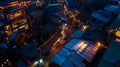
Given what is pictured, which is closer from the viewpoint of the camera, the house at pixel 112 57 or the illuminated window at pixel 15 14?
the house at pixel 112 57

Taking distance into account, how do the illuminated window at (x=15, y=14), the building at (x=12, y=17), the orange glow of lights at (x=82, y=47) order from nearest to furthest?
1. the orange glow of lights at (x=82, y=47)
2. the building at (x=12, y=17)
3. the illuminated window at (x=15, y=14)

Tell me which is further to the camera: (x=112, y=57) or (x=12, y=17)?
(x=12, y=17)

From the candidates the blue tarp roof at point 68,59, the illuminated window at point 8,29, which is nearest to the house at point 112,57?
the blue tarp roof at point 68,59

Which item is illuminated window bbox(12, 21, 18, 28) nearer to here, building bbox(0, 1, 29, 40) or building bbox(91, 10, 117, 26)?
building bbox(0, 1, 29, 40)

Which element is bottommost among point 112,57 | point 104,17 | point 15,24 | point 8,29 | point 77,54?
point 8,29

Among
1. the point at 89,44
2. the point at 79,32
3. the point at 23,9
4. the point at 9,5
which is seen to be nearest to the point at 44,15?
the point at 23,9

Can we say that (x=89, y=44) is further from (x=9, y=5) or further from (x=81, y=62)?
(x=9, y=5)

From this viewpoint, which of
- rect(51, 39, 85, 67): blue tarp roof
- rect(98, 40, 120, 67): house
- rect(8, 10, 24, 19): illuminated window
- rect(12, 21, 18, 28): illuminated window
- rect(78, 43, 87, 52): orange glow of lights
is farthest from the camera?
rect(12, 21, 18, 28): illuminated window

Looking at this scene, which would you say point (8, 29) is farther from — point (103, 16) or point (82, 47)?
point (103, 16)

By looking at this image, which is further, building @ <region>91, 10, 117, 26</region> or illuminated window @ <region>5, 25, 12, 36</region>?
illuminated window @ <region>5, 25, 12, 36</region>

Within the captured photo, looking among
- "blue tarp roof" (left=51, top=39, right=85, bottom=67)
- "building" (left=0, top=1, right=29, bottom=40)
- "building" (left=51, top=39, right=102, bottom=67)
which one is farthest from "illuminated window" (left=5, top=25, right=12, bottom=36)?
"blue tarp roof" (left=51, top=39, right=85, bottom=67)

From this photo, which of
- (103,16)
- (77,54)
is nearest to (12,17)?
(77,54)

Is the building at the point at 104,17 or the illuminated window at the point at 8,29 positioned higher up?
the building at the point at 104,17

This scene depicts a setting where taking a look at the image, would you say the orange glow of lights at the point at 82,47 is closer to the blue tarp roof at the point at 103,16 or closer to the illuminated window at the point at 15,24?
the blue tarp roof at the point at 103,16
